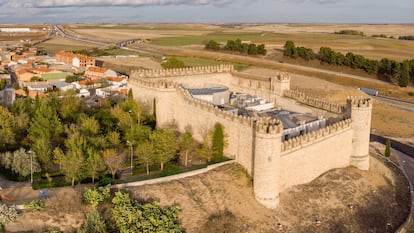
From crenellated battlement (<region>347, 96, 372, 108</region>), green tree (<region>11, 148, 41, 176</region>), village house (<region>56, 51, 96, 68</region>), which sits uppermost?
crenellated battlement (<region>347, 96, 372, 108</region>)

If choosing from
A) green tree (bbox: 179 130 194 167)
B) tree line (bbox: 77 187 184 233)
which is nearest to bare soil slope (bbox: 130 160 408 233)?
tree line (bbox: 77 187 184 233)

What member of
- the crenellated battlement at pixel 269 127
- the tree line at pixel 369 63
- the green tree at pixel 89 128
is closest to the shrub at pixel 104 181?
the green tree at pixel 89 128

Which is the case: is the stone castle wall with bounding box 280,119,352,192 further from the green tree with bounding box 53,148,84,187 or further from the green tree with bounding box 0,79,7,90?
the green tree with bounding box 0,79,7,90

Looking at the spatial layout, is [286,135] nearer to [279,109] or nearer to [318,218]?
[318,218]

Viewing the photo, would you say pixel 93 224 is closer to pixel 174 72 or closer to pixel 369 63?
pixel 174 72

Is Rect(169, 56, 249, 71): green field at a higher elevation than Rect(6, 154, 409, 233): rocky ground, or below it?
higher

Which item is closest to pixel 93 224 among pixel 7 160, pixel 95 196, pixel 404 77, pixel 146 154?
pixel 95 196

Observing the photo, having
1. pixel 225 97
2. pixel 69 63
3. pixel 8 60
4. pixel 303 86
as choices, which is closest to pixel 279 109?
pixel 225 97
